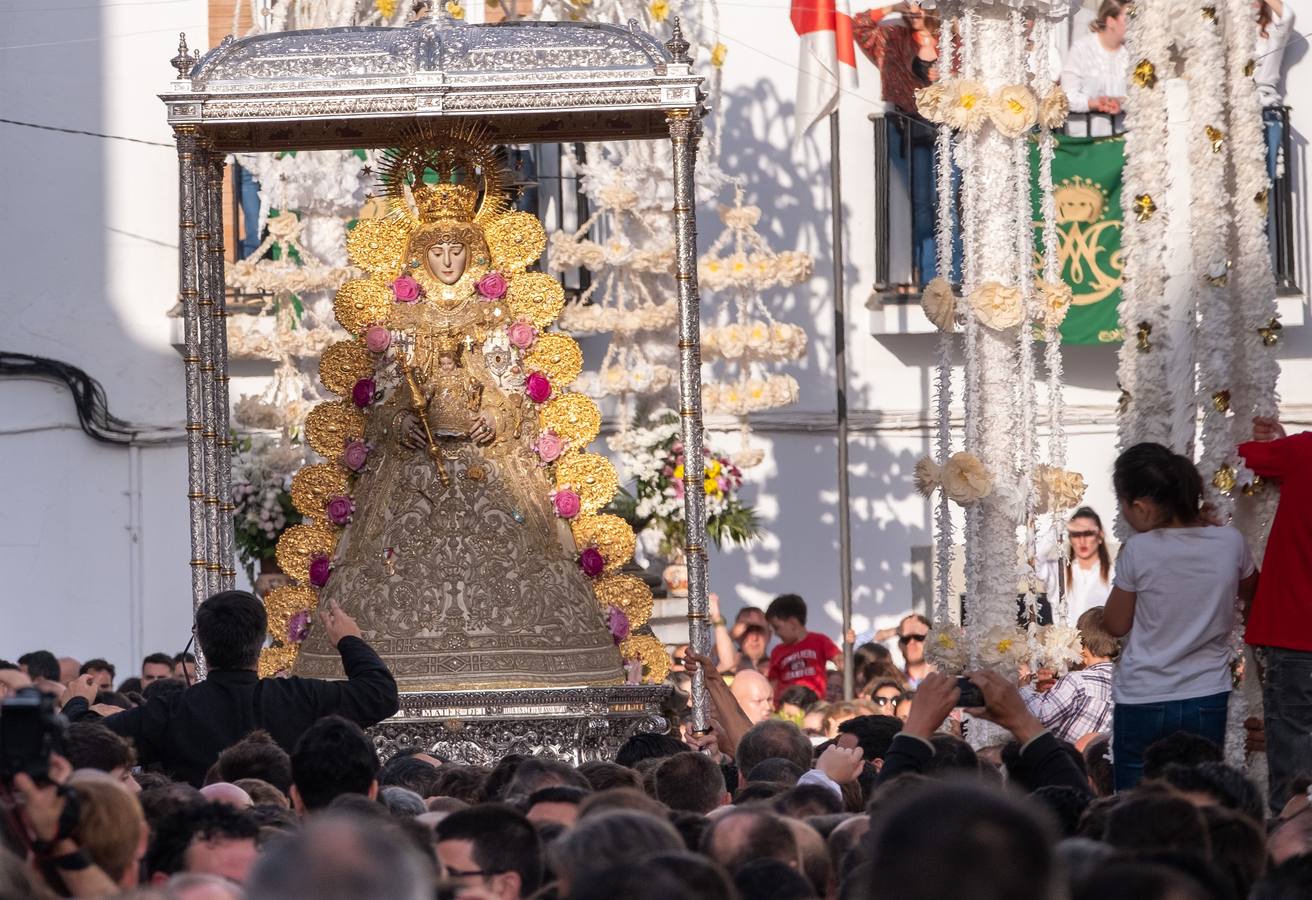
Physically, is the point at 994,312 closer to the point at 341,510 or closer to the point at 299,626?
the point at 341,510

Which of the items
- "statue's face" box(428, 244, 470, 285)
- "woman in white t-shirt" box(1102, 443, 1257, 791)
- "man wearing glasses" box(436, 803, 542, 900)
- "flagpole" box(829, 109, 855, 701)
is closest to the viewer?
"man wearing glasses" box(436, 803, 542, 900)

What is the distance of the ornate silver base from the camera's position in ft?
31.3

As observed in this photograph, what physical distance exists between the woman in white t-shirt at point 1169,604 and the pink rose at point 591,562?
3812mm

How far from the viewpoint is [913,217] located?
52.2ft

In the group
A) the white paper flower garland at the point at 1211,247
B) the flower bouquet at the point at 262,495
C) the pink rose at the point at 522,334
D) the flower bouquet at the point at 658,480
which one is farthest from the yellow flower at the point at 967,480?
the flower bouquet at the point at 262,495

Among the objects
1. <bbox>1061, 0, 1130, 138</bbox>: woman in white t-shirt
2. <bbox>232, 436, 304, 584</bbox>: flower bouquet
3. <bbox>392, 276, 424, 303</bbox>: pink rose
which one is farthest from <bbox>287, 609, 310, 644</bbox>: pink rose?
<bbox>1061, 0, 1130, 138</bbox>: woman in white t-shirt

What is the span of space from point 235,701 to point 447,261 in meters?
3.96

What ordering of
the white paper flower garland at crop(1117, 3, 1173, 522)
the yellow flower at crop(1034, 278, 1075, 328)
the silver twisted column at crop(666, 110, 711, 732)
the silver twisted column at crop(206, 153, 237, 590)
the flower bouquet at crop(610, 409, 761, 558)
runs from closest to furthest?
the white paper flower garland at crop(1117, 3, 1173, 522)
the yellow flower at crop(1034, 278, 1075, 328)
the silver twisted column at crop(666, 110, 711, 732)
the silver twisted column at crop(206, 153, 237, 590)
the flower bouquet at crop(610, 409, 761, 558)

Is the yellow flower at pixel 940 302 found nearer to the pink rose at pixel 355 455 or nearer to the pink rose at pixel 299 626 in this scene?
the pink rose at pixel 355 455

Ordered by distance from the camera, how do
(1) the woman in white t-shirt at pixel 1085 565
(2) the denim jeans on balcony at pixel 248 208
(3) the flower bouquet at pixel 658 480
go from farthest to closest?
(2) the denim jeans on balcony at pixel 248 208 → (3) the flower bouquet at pixel 658 480 → (1) the woman in white t-shirt at pixel 1085 565

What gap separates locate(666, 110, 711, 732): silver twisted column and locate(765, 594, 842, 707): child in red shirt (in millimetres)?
2577

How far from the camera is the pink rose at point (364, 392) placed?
33.8ft

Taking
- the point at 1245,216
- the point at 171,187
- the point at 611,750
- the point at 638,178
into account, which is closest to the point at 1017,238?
the point at 1245,216

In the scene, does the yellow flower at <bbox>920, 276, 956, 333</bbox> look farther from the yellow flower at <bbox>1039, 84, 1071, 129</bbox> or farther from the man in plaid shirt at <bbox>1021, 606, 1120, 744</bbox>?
the man in plaid shirt at <bbox>1021, 606, 1120, 744</bbox>
